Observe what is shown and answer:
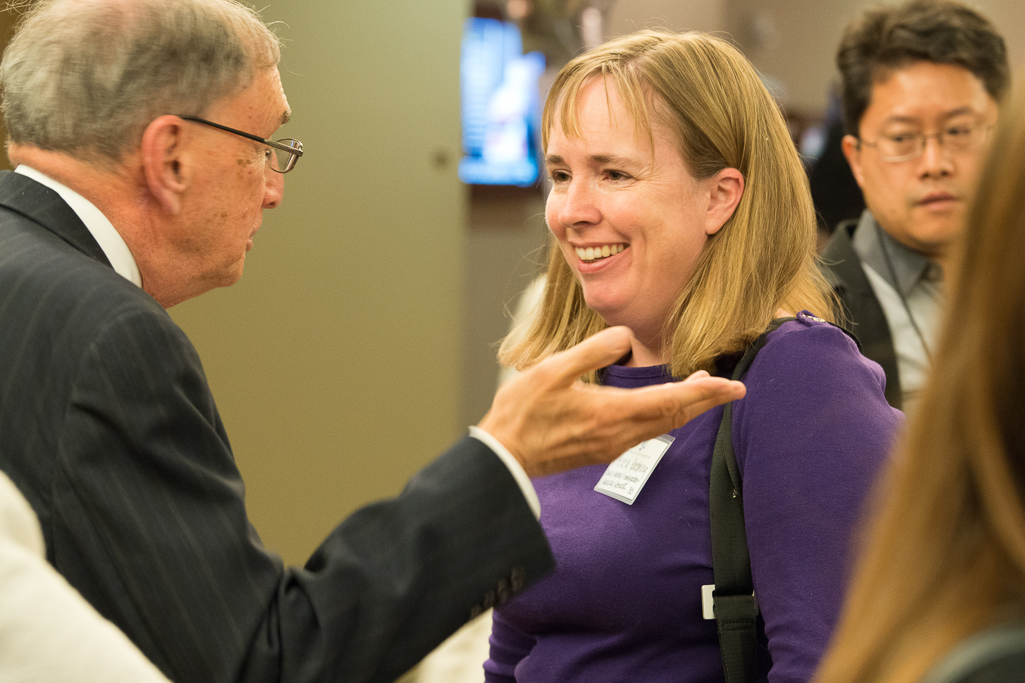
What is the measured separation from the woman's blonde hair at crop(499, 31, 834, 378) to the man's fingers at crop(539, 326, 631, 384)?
420 millimetres

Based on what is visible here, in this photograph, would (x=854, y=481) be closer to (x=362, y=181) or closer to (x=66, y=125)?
(x=66, y=125)

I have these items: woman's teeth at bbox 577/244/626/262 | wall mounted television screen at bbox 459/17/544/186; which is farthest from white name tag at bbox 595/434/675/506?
wall mounted television screen at bbox 459/17/544/186

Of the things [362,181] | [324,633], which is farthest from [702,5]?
[324,633]

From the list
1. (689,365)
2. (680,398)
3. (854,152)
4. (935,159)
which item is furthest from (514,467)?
(854,152)

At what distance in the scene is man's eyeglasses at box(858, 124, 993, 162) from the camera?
8.99ft

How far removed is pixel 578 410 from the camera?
1.32 meters

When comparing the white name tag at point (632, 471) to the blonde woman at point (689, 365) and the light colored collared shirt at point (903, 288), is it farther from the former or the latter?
the light colored collared shirt at point (903, 288)

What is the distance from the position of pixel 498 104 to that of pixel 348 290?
236cm

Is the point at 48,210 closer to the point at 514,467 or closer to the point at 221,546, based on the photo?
the point at 221,546

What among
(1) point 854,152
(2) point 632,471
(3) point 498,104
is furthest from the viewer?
(3) point 498,104

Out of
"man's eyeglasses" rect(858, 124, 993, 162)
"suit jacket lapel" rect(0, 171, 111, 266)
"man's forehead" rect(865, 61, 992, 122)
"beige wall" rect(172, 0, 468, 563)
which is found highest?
"man's forehead" rect(865, 61, 992, 122)

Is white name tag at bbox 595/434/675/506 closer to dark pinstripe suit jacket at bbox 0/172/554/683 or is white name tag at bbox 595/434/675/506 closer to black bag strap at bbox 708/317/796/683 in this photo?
black bag strap at bbox 708/317/796/683

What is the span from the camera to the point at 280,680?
1170mm

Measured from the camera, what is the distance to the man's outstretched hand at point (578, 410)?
1301mm
